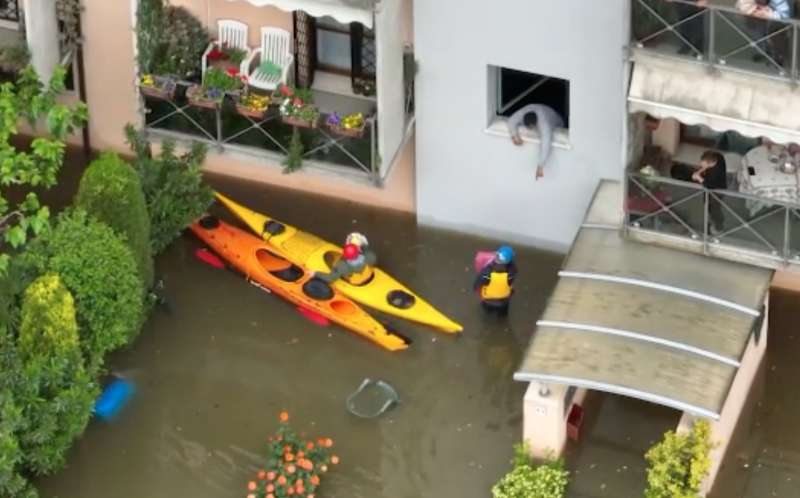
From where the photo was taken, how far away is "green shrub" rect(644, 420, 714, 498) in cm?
2577

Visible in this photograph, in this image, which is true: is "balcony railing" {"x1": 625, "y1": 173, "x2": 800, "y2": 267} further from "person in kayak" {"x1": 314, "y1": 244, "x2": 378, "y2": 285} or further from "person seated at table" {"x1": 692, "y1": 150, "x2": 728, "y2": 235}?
"person in kayak" {"x1": 314, "y1": 244, "x2": 378, "y2": 285}

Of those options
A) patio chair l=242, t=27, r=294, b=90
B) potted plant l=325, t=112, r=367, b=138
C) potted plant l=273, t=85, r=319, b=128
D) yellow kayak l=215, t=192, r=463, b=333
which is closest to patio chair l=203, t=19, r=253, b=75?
patio chair l=242, t=27, r=294, b=90

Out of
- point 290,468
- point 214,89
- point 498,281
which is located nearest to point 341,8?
point 214,89

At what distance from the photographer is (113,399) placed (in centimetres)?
2864

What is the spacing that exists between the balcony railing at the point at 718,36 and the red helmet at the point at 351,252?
17.5 ft

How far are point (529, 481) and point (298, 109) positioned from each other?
5.96 metres

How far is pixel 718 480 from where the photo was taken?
89.2 ft

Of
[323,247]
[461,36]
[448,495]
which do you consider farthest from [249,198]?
[448,495]

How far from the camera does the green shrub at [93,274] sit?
2733 cm

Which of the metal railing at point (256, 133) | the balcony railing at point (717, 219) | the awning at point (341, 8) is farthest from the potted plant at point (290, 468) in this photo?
the awning at point (341, 8)

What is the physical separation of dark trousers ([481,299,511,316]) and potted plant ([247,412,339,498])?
3.34 m

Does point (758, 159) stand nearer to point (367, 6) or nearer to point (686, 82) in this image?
point (686, 82)

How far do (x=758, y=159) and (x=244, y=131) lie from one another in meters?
Result: 6.68

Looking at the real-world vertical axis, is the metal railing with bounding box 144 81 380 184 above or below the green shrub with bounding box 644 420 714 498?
above
